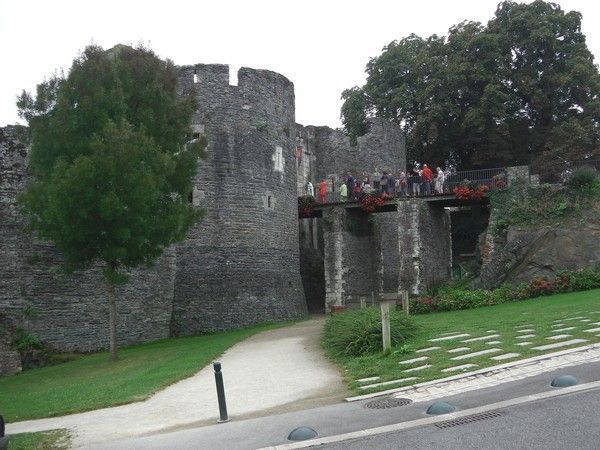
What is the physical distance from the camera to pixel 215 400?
33.2ft

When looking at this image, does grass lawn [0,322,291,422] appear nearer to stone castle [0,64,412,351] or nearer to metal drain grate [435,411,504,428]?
stone castle [0,64,412,351]

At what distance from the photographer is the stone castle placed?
19188mm

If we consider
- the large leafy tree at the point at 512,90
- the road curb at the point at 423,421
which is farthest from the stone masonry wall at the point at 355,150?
the road curb at the point at 423,421

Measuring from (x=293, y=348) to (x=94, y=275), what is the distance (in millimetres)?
7881

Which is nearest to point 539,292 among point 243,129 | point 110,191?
point 243,129

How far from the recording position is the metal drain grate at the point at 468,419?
6.77 metres

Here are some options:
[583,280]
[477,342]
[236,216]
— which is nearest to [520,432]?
[477,342]

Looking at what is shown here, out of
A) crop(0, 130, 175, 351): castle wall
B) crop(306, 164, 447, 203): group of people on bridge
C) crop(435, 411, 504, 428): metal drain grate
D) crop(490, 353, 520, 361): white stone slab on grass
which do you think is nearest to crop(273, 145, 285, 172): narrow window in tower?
crop(306, 164, 447, 203): group of people on bridge

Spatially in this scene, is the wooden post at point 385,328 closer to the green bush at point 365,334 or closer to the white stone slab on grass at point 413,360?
the green bush at point 365,334

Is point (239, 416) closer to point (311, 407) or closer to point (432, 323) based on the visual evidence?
point (311, 407)

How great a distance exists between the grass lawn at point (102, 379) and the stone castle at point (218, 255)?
1763 millimetres

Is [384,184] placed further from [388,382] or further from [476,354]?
[388,382]

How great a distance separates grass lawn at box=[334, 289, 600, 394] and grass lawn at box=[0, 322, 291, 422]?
3569 millimetres

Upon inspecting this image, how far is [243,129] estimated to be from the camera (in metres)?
25.2
